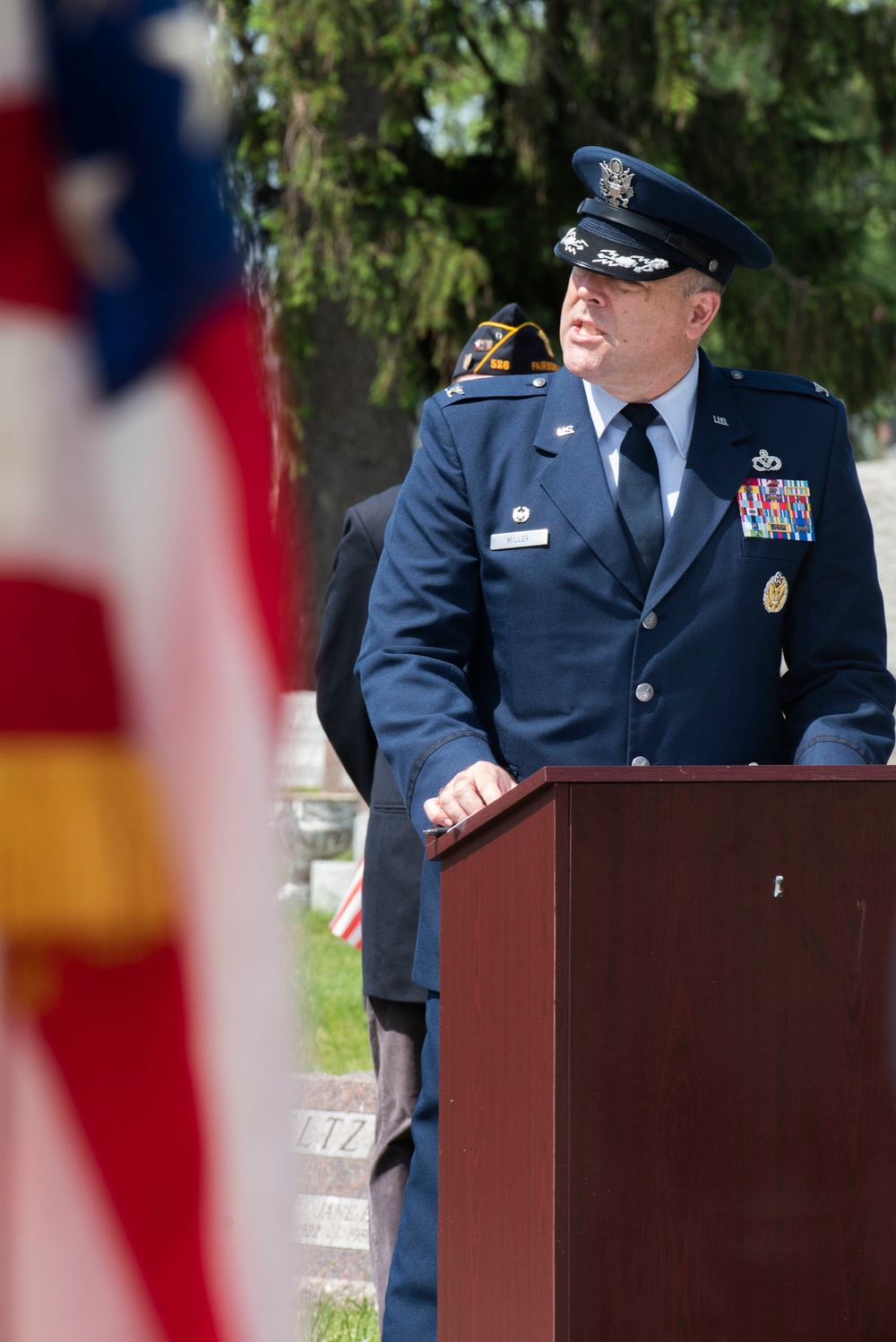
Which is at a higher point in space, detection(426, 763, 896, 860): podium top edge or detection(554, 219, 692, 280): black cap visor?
detection(554, 219, 692, 280): black cap visor

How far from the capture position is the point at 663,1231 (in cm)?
194

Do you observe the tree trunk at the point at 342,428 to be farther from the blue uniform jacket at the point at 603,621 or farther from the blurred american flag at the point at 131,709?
the blurred american flag at the point at 131,709

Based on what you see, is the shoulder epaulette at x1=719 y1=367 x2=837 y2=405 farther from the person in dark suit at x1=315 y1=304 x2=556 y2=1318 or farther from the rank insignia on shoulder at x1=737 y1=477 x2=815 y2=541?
the person in dark suit at x1=315 y1=304 x2=556 y2=1318

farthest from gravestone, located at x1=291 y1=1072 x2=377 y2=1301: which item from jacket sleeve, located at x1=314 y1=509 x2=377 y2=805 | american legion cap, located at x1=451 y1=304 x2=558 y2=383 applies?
american legion cap, located at x1=451 y1=304 x2=558 y2=383

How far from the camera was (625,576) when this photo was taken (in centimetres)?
257

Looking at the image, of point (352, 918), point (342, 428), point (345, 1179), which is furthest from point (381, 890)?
point (342, 428)

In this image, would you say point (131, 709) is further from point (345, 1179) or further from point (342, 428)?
point (342, 428)

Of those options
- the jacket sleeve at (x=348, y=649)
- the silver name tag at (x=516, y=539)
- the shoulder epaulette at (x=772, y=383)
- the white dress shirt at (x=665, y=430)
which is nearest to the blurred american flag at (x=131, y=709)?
the silver name tag at (x=516, y=539)

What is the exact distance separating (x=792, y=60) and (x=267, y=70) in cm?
391

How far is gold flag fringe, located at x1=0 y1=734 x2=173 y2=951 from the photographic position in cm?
78

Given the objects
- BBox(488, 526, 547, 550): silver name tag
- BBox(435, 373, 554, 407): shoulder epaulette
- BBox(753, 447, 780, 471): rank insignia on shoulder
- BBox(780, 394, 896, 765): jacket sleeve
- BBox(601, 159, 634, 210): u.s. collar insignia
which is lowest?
BBox(780, 394, 896, 765): jacket sleeve

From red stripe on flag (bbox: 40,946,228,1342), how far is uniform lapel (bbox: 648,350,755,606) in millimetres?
1820

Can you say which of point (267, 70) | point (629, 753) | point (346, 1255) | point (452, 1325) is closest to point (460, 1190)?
point (452, 1325)

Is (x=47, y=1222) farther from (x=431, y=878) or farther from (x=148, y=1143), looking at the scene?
(x=431, y=878)
